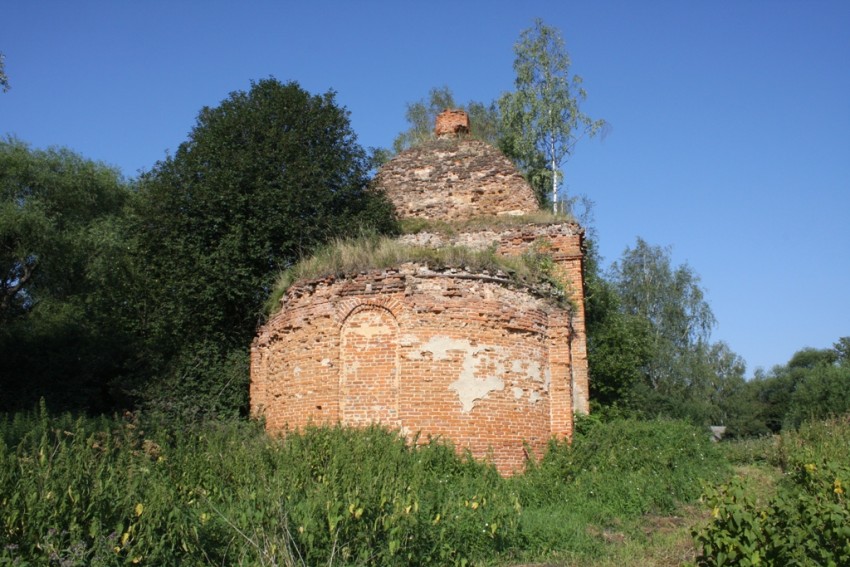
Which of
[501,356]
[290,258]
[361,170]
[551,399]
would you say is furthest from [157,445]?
[361,170]

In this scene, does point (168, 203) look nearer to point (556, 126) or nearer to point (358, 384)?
point (358, 384)

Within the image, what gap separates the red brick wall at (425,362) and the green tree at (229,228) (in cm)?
321

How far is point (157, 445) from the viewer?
29.1ft

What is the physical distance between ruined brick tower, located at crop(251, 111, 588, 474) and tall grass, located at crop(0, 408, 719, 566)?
783 millimetres

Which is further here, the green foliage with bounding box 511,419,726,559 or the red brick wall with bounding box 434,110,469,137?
the red brick wall with bounding box 434,110,469,137

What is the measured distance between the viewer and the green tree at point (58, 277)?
17953mm

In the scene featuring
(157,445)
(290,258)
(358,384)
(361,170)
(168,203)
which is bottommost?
(157,445)

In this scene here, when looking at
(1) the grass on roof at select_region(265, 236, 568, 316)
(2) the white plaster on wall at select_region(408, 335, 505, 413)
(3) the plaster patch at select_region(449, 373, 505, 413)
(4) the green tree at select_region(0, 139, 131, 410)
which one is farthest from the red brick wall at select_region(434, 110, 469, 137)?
(3) the plaster patch at select_region(449, 373, 505, 413)

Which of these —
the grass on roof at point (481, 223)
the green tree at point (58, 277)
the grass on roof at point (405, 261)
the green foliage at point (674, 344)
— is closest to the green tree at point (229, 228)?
the grass on roof at point (481, 223)

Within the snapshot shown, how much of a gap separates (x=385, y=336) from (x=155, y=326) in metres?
7.10

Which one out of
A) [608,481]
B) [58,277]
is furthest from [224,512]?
[58,277]

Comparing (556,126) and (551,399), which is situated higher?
(556,126)

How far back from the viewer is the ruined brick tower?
12219mm

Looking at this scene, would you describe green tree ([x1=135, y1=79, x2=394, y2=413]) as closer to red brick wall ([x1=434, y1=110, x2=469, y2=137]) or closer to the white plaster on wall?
red brick wall ([x1=434, y1=110, x2=469, y2=137])
